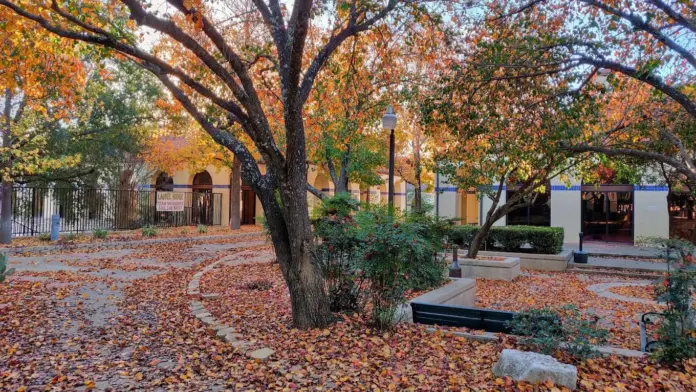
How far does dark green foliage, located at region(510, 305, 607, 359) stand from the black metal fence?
18343 millimetres

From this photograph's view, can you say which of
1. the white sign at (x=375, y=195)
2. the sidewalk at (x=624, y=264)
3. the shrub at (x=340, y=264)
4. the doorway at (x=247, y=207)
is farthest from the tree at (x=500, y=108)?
the white sign at (x=375, y=195)

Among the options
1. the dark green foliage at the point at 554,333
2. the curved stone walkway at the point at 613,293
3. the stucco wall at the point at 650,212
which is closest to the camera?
the dark green foliage at the point at 554,333

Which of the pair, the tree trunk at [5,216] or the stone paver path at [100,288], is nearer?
the stone paver path at [100,288]

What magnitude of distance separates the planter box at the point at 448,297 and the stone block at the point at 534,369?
1586 millimetres

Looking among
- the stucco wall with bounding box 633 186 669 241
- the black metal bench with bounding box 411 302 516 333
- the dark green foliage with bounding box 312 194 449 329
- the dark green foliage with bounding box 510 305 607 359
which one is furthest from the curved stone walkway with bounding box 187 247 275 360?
the stucco wall with bounding box 633 186 669 241

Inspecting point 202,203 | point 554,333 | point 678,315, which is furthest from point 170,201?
Result: point 678,315

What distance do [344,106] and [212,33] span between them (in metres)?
6.33

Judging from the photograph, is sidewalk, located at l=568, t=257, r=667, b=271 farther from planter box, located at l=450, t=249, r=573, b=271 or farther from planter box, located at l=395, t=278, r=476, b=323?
planter box, located at l=395, t=278, r=476, b=323

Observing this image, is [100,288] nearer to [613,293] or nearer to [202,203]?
[613,293]

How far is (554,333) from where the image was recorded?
461 centimetres

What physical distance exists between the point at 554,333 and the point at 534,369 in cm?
70

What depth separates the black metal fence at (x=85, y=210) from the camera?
18.1 metres

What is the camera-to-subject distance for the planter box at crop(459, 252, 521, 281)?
1199 centimetres

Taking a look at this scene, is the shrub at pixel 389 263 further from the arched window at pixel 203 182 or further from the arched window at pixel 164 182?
the arched window at pixel 164 182
